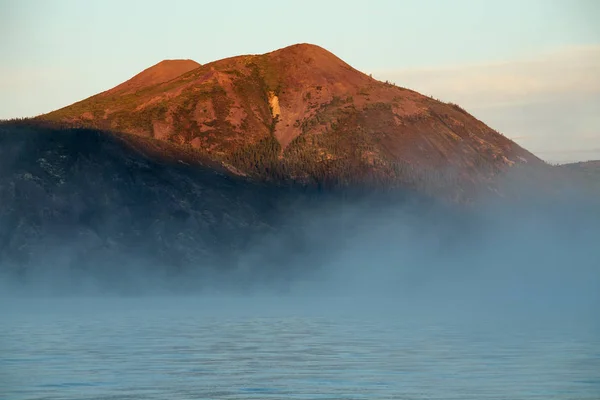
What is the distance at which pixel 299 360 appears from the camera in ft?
270

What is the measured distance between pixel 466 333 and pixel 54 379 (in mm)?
52877

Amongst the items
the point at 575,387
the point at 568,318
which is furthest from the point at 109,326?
the point at 575,387

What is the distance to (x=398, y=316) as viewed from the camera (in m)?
157

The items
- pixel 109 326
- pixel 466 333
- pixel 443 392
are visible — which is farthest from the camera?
pixel 109 326

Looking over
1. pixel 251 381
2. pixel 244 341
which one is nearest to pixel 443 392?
pixel 251 381

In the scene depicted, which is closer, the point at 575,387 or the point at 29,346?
the point at 575,387

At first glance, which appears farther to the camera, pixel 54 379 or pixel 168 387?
pixel 54 379

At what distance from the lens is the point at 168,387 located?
6519cm

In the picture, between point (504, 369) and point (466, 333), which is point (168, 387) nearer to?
point (504, 369)

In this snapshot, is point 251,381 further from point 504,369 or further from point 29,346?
point 29,346

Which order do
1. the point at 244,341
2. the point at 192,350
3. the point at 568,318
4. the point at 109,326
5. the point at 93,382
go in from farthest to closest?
the point at 568,318, the point at 109,326, the point at 244,341, the point at 192,350, the point at 93,382

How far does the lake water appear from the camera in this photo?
63.5 m

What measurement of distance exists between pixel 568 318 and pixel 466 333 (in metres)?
38.8

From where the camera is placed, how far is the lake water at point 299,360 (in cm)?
6350
